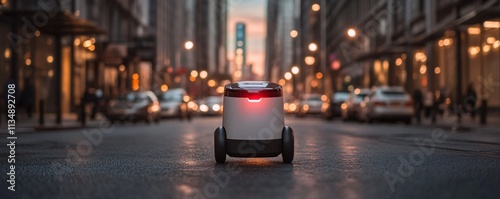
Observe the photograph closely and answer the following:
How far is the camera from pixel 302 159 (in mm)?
10461

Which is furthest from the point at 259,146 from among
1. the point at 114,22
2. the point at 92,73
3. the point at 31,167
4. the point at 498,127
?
the point at 114,22

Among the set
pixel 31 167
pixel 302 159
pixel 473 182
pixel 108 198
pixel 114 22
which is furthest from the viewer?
pixel 114 22

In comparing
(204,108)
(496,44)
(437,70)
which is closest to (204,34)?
(204,108)

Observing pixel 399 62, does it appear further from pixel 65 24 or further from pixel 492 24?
pixel 65 24

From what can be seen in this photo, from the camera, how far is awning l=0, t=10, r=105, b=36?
2389cm

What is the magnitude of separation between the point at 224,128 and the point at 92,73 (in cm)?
3955

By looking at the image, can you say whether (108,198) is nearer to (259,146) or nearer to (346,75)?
(259,146)

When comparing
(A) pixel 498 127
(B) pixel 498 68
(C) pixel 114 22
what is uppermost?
(C) pixel 114 22

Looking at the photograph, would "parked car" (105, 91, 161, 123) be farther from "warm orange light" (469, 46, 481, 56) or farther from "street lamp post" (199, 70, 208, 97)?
"street lamp post" (199, 70, 208, 97)

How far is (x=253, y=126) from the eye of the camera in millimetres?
9406

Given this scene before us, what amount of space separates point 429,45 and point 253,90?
32.9m

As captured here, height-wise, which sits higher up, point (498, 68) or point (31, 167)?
point (498, 68)

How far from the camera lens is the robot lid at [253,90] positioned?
9.47 meters

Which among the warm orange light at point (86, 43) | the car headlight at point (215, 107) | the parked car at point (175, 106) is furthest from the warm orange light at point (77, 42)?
the car headlight at point (215, 107)
